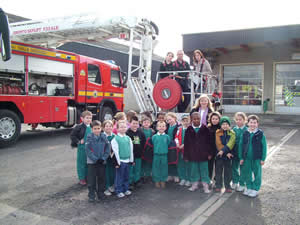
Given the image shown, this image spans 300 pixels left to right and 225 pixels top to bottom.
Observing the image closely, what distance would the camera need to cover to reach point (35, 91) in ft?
30.5

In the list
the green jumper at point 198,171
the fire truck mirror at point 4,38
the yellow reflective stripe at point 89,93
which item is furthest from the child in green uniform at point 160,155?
the yellow reflective stripe at point 89,93

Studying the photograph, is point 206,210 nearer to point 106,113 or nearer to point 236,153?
point 236,153

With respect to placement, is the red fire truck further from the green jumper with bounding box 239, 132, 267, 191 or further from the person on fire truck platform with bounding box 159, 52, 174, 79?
the green jumper with bounding box 239, 132, 267, 191

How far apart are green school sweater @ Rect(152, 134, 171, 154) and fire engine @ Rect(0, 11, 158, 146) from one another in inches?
169

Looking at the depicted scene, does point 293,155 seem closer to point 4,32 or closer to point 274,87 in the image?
point 4,32

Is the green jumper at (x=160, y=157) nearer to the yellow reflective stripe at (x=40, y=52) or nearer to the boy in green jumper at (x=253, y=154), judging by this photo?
the boy in green jumper at (x=253, y=154)

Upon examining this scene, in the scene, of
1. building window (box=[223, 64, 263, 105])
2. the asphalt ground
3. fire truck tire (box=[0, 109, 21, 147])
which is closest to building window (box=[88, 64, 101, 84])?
fire truck tire (box=[0, 109, 21, 147])

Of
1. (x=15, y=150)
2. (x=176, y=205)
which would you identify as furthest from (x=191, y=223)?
(x=15, y=150)

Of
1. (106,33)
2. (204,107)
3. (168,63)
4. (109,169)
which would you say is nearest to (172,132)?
(204,107)

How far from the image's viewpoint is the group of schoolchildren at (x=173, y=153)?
14.4ft

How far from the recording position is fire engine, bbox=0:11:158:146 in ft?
27.7

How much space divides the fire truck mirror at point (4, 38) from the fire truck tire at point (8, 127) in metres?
3.19

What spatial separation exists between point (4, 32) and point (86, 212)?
3694 mm

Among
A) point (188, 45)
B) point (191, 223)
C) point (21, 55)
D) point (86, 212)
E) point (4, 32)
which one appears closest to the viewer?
point (191, 223)
